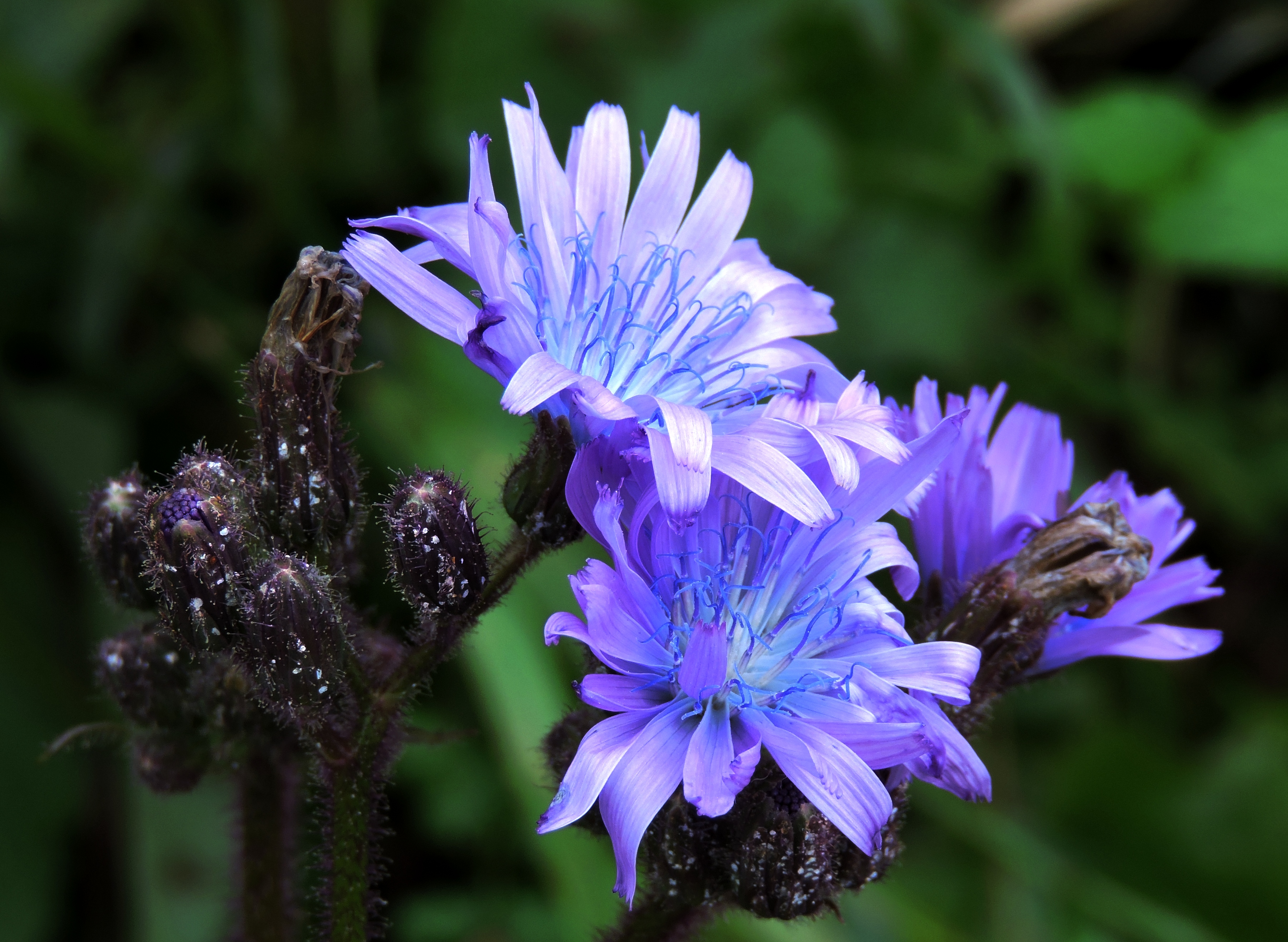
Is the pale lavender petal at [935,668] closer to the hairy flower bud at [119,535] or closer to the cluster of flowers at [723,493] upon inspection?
the cluster of flowers at [723,493]

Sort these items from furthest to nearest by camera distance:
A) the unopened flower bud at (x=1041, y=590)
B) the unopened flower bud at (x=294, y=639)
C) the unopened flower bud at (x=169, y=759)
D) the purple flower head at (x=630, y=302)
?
1. the unopened flower bud at (x=169, y=759)
2. the unopened flower bud at (x=1041, y=590)
3. the unopened flower bud at (x=294, y=639)
4. the purple flower head at (x=630, y=302)

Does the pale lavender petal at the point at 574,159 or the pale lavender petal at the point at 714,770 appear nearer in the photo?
the pale lavender petal at the point at 714,770

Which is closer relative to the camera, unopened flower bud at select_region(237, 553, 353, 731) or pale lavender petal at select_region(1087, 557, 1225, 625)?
unopened flower bud at select_region(237, 553, 353, 731)

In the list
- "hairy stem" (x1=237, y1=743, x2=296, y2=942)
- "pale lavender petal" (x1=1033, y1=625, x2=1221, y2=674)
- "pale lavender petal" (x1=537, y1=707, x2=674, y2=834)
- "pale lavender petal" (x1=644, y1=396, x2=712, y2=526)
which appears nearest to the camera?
"pale lavender petal" (x1=537, y1=707, x2=674, y2=834)

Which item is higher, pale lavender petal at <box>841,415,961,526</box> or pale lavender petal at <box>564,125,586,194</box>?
pale lavender petal at <box>564,125,586,194</box>

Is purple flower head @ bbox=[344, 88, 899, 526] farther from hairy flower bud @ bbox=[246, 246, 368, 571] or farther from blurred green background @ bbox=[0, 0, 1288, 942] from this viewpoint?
blurred green background @ bbox=[0, 0, 1288, 942]

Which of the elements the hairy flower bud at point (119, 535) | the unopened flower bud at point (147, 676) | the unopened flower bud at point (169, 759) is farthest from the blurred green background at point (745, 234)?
the hairy flower bud at point (119, 535)

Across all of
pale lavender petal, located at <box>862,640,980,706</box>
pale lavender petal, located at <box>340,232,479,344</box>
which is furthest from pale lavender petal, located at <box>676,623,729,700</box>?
pale lavender petal, located at <box>340,232,479,344</box>
